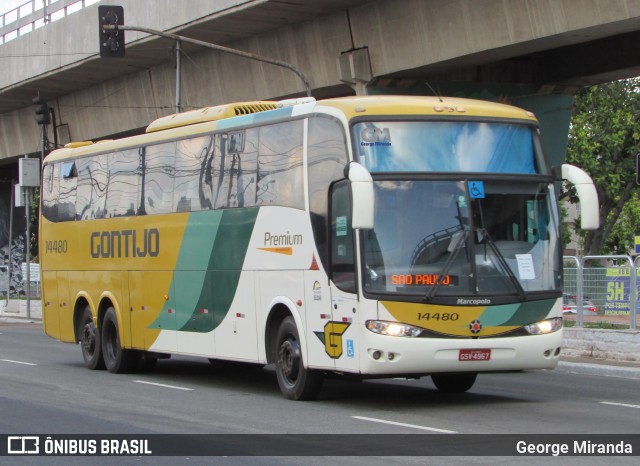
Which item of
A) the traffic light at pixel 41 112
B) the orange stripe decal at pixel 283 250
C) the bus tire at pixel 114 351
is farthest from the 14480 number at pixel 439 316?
the traffic light at pixel 41 112

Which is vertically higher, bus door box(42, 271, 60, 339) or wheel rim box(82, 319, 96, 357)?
bus door box(42, 271, 60, 339)

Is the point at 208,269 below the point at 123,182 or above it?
below

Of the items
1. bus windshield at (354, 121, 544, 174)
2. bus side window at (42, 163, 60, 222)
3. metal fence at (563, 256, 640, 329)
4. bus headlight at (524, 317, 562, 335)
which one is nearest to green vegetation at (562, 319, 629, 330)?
metal fence at (563, 256, 640, 329)

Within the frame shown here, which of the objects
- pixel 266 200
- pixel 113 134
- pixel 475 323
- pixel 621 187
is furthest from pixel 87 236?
pixel 621 187

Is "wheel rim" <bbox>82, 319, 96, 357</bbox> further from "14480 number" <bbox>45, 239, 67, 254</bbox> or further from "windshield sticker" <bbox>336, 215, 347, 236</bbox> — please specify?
"windshield sticker" <bbox>336, 215, 347, 236</bbox>

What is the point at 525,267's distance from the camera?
530 inches

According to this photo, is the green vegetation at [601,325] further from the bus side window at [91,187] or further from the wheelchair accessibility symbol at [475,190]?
the bus side window at [91,187]

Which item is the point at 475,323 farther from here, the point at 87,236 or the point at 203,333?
the point at 87,236

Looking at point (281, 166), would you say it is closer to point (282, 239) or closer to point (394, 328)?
point (282, 239)

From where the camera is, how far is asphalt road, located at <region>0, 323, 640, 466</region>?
38.1ft

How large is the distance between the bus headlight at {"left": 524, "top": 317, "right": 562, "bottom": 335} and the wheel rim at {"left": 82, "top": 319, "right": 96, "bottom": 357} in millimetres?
9005

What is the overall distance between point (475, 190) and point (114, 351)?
830cm

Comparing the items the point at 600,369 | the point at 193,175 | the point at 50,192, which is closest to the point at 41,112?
the point at 50,192

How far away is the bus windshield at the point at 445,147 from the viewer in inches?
526
